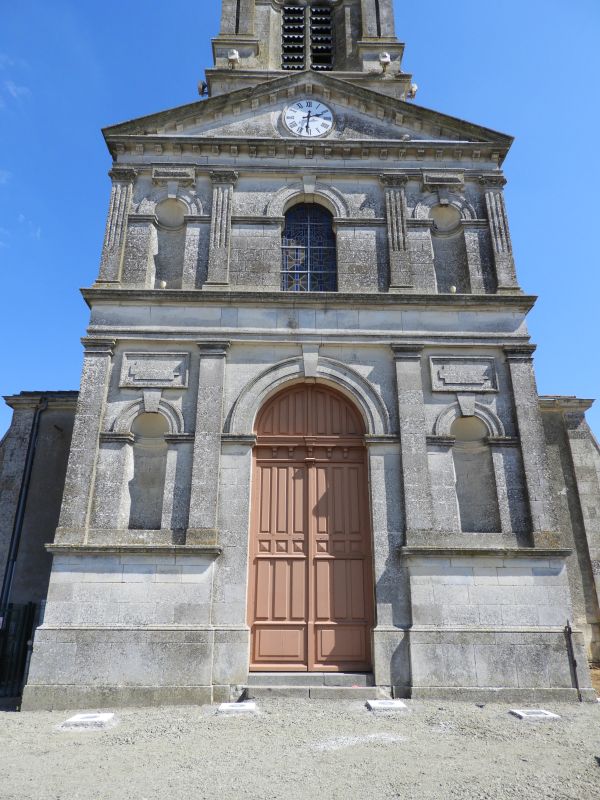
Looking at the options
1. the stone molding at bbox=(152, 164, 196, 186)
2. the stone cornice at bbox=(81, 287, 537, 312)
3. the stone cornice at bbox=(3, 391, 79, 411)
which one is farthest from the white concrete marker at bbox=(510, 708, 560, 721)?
the stone molding at bbox=(152, 164, 196, 186)

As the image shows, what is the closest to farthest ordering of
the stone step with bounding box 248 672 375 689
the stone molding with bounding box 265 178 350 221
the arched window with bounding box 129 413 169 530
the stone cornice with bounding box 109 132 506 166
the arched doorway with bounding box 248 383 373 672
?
the stone step with bounding box 248 672 375 689 < the arched doorway with bounding box 248 383 373 672 < the arched window with bounding box 129 413 169 530 < the stone molding with bounding box 265 178 350 221 < the stone cornice with bounding box 109 132 506 166

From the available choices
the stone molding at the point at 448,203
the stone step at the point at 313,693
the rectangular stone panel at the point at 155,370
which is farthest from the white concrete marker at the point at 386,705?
the stone molding at the point at 448,203

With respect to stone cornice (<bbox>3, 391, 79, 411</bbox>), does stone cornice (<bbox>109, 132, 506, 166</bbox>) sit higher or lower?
higher

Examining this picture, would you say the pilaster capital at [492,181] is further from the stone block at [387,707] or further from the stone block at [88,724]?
the stone block at [88,724]

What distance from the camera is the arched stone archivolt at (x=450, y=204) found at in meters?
11.3

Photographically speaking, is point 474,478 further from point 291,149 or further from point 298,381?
point 291,149

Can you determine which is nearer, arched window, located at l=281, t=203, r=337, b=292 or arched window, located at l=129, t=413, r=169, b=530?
arched window, located at l=129, t=413, r=169, b=530

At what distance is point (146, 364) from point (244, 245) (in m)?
2.84

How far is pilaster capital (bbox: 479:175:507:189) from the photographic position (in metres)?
11.6

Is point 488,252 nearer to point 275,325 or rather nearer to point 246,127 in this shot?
point 275,325

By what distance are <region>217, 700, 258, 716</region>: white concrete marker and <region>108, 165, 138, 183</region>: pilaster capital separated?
9039 millimetres

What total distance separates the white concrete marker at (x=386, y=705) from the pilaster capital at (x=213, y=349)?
220 inches

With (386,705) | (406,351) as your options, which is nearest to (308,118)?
(406,351)

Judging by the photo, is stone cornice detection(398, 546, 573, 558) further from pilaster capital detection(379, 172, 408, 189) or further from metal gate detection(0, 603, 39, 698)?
pilaster capital detection(379, 172, 408, 189)
